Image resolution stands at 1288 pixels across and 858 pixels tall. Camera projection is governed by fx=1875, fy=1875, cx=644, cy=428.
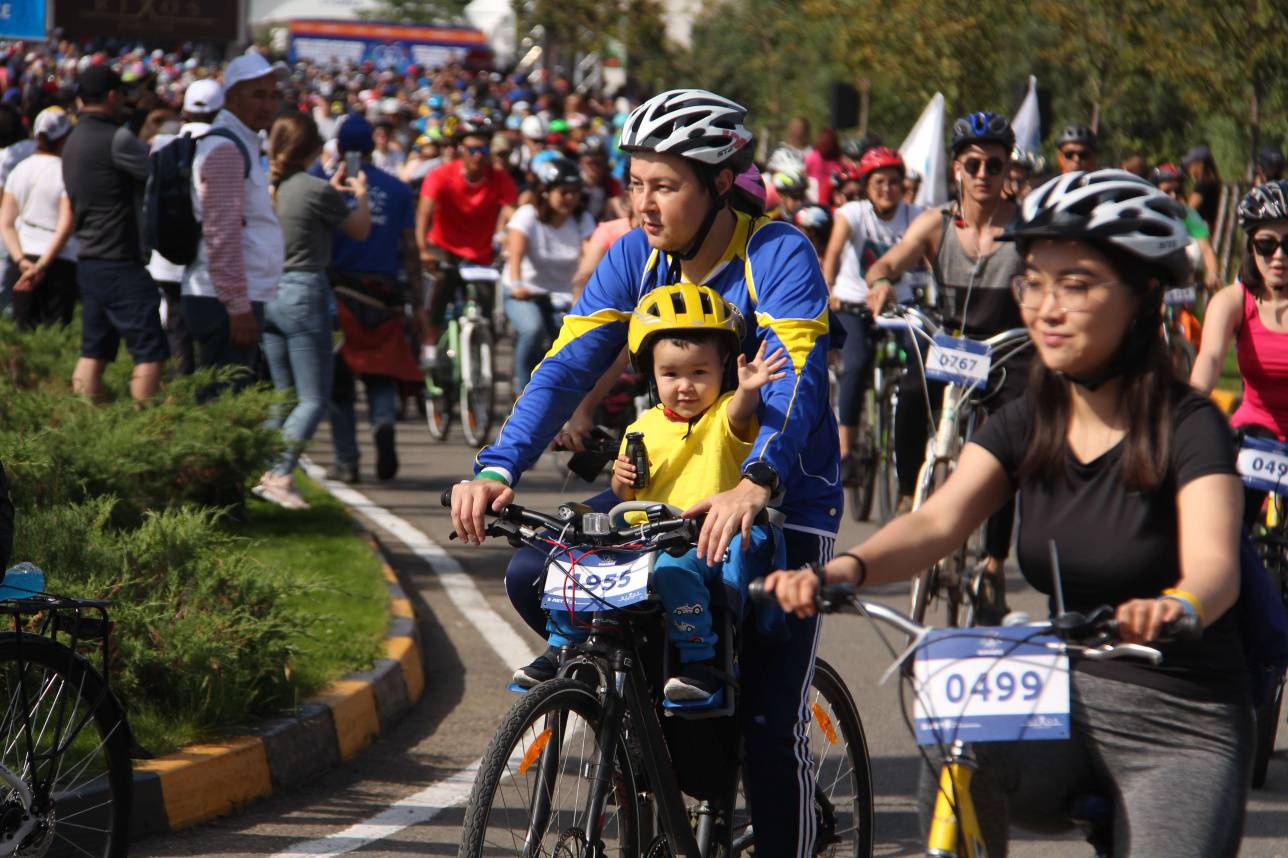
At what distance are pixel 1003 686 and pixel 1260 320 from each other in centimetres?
413

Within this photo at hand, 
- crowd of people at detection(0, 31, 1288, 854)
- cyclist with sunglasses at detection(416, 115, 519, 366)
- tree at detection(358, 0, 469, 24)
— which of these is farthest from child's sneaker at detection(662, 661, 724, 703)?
tree at detection(358, 0, 469, 24)

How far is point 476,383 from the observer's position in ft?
44.1

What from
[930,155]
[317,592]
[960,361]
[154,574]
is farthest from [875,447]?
[930,155]

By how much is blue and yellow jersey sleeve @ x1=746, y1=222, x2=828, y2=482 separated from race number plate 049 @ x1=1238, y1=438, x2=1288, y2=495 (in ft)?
8.46

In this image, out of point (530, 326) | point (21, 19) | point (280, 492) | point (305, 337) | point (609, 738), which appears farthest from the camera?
point (530, 326)

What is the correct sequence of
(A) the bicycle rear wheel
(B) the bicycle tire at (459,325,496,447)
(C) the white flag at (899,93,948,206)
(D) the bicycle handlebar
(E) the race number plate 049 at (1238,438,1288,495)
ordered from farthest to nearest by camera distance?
(C) the white flag at (899,93,948,206), (B) the bicycle tire at (459,325,496,447), (E) the race number plate 049 at (1238,438,1288,495), (A) the bicycle rear wheel, (D) the bicycle handlebar

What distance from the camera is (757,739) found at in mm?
4113

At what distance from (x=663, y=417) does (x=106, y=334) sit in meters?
5.81

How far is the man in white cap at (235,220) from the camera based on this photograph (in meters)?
9.10

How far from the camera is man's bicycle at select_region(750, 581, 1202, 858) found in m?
2.88

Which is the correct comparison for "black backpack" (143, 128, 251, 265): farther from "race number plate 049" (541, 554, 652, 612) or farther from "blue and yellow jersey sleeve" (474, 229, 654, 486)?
"race number plate 049" (541, 554, 652, 612)

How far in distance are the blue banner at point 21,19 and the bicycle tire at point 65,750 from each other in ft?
Result: 27.4

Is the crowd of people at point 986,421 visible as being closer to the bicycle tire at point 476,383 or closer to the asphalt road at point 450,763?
the asphalt road at point 450,763

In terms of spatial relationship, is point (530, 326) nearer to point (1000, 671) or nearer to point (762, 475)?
point (762, 475)
